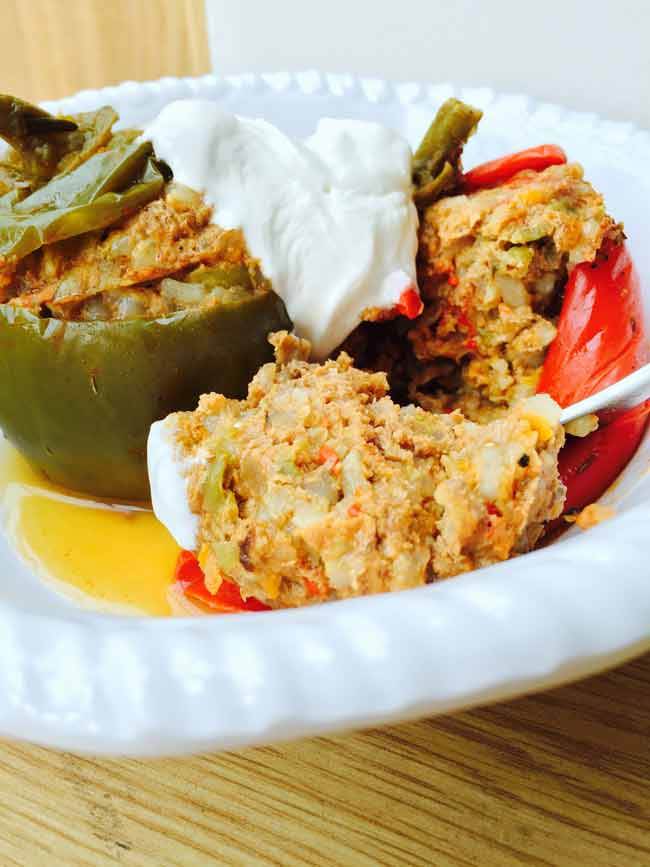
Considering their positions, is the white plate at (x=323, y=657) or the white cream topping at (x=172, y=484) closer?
the white plate at (x=323, y=657)

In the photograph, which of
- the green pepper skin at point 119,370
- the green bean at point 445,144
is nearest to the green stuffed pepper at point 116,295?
the green pepper skin at point 119,370

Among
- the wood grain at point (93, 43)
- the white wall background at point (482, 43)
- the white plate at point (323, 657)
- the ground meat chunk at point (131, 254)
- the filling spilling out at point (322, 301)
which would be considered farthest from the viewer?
the wood grain at point (93, 43)

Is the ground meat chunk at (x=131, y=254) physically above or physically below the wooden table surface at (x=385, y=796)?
above

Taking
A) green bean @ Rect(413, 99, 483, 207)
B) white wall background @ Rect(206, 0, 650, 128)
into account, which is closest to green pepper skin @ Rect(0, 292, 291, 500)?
green bean @ Rect(413, 99, 483, 207)

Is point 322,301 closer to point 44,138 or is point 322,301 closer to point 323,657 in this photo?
point 44,138

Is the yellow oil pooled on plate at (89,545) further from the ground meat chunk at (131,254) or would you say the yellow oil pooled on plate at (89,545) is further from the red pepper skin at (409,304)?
the red pepper skin at (409,304)

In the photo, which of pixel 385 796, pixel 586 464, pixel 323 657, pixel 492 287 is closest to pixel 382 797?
pixel 385 796

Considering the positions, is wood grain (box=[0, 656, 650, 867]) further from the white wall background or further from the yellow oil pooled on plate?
the white wall background

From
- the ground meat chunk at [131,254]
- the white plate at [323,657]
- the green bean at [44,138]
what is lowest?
the white plate at [323,657]
